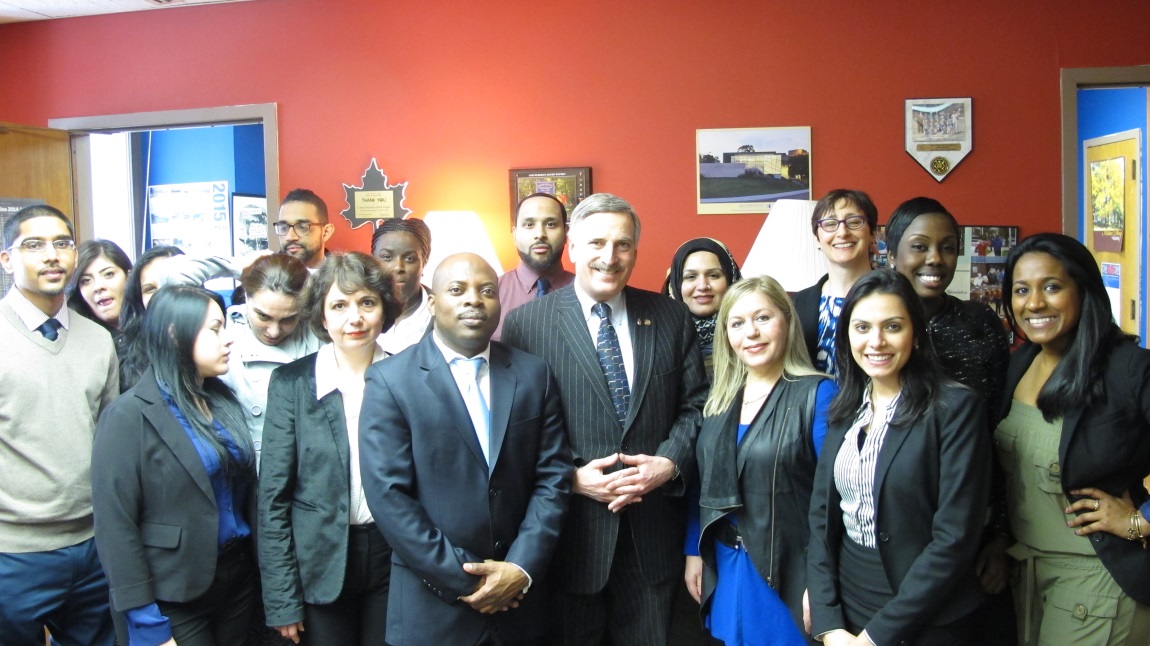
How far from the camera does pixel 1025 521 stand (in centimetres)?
208

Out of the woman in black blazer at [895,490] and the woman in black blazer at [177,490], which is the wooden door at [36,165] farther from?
the woman in black blazer at [895,490]

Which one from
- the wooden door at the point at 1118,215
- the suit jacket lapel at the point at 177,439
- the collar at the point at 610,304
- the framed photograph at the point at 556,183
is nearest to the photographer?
the suit jacket lapel at the point at 177,439

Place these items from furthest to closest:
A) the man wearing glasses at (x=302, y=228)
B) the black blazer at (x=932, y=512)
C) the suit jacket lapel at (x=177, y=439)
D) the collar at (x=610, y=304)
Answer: the man wearing glasses at (x=302, y=228) < the collar at (x=610, y=304) < the suit jacket lapel at (x=177, y=439) < the black blazer at (x=932, y=512)

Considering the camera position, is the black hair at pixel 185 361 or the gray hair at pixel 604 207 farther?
the gray hair at pixel 604 207

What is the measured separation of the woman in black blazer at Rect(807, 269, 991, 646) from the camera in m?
1.82

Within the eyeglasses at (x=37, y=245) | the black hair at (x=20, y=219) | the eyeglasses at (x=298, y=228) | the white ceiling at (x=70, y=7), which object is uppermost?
the white ceiling at (x=70, y=7)

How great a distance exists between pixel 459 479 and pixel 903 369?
1075mm

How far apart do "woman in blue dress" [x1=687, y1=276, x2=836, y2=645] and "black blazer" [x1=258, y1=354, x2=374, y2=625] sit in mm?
939

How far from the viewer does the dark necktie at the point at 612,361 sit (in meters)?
2.20

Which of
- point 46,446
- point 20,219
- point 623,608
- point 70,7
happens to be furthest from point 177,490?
point 70,7

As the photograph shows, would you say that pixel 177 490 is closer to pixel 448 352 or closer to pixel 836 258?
pixel 448 352

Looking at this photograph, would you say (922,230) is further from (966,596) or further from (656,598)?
(656,598)

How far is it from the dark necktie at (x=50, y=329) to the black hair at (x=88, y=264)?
1.15 ft

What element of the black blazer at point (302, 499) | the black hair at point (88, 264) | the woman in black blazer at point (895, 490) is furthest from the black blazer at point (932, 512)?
the black hair at point (88, 264)
